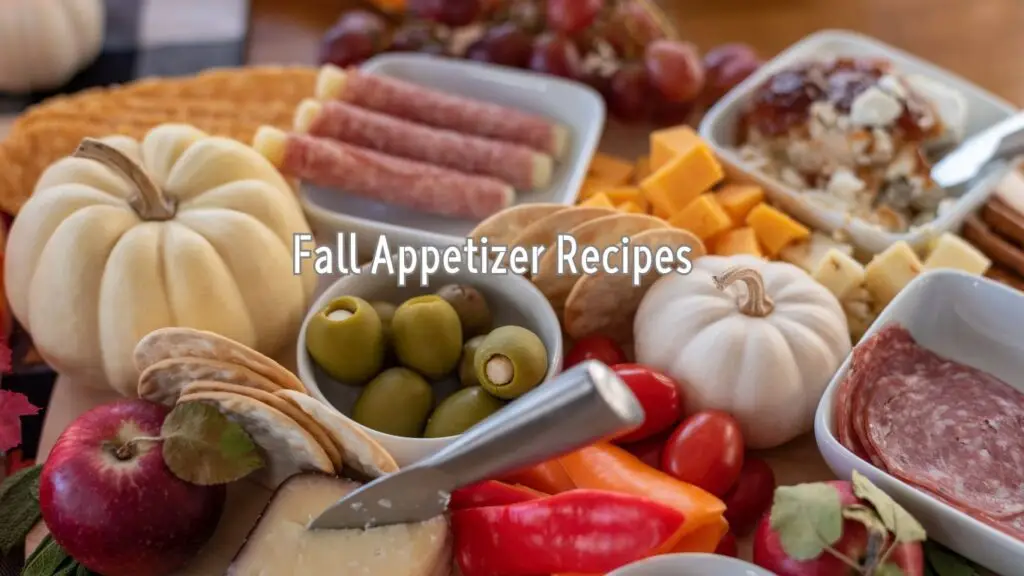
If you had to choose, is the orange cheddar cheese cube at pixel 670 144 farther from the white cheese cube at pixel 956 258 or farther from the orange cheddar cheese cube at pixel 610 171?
the white cheese cube at pixel 956 258

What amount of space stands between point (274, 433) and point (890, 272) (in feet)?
2.62

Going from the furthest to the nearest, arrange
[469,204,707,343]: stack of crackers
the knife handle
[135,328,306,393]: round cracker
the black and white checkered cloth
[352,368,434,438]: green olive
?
the black and white checkered cloth < [469,204,707,343]: stack of crackers < [352,368,434,438]: green olive < [135,328,306,393]: round cracker < the knife handle

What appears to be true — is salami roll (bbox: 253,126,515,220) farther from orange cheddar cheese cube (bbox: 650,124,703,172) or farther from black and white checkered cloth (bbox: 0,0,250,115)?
black and white checkered cloth (bbox: 0,0,250,115)

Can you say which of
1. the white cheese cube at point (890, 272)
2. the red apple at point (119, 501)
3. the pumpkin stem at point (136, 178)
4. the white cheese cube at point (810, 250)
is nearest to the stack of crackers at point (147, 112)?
the pumpkin stem at point (136, 178)

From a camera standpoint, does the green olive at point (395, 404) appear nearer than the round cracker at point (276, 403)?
No

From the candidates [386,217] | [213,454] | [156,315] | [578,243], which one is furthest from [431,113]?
[213,454]

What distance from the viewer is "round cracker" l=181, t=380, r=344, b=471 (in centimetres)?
93

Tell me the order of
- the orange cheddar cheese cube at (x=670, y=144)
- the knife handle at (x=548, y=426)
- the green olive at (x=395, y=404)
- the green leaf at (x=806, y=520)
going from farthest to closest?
the orange cheddar cheese cube at (x=670, y=144) → the green olive at (x=395, y=404) → the green leaf at (x=806, y=520) → the knife handle at (x=548, y=426)

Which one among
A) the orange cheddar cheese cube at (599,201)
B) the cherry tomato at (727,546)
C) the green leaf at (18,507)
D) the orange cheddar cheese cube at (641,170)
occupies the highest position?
the orange cheddar cheese cube at (599,201)

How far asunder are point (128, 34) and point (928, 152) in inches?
57.5

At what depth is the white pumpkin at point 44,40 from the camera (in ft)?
5.15

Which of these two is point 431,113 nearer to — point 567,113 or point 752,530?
point 567,113

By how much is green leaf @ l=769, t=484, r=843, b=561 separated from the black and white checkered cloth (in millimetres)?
1293

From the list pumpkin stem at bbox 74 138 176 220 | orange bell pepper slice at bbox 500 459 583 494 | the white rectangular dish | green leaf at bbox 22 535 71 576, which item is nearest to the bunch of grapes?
the white rectangular dish
